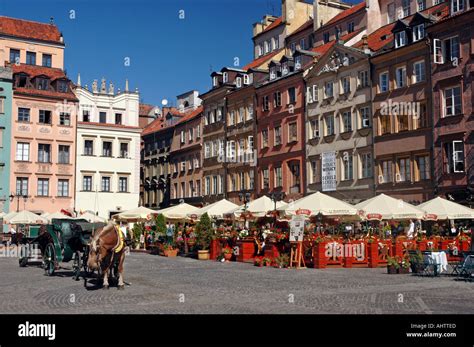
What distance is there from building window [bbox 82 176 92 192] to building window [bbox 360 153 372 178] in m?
27.3

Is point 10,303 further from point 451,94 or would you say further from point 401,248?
point 451,94

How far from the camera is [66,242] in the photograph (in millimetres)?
20016

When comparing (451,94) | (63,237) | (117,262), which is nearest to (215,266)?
(63,237)

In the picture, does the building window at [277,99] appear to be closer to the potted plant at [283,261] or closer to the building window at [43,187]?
the building window at [43,187]

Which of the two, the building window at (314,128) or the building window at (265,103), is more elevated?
the building window at (265,103)

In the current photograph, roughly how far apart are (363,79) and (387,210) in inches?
719

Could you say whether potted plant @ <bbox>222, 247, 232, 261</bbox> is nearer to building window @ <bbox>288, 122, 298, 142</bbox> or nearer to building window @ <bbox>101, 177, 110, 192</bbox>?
building window @ <bbox>288, 122, 298, 142</bbox>

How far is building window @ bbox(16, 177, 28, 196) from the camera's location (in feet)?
181

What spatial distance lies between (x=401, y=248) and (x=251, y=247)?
6386 mm

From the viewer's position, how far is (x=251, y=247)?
2752 cm

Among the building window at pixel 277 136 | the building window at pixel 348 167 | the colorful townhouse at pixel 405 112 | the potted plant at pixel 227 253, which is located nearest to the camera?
the potted plant at pixel 227 253

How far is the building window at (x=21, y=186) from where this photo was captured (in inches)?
2175

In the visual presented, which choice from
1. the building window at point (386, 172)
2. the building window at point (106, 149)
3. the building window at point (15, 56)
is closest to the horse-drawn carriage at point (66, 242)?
the building window at point (386, 172)
